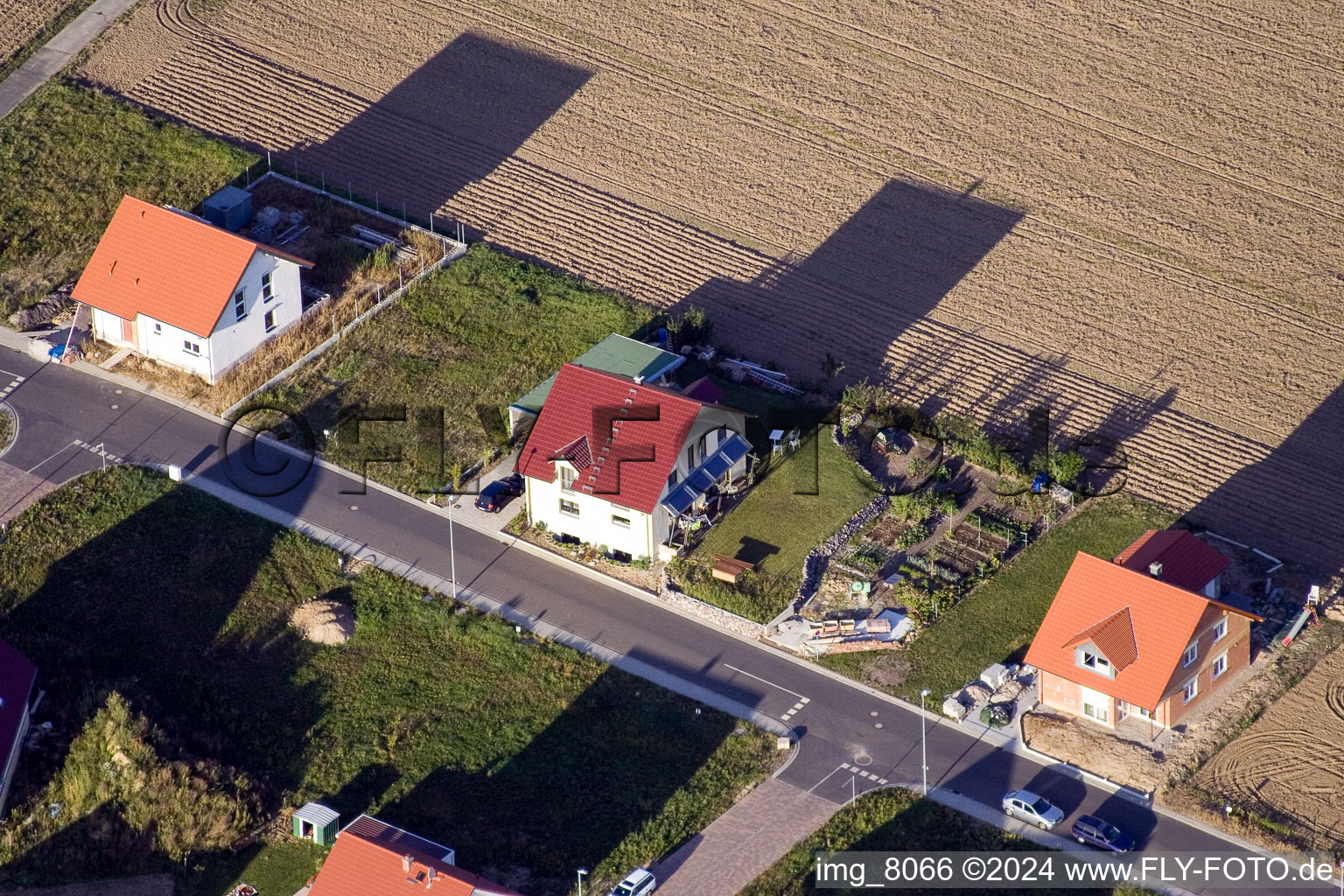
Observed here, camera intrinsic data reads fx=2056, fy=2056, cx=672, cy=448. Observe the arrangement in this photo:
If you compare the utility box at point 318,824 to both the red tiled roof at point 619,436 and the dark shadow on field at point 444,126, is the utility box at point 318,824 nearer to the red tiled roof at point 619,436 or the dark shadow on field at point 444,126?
the red tiled roof at point 619,436

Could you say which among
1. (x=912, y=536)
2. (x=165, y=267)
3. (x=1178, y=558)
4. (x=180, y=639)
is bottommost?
(x=180, y=639)

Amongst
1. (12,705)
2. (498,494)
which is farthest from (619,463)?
(12,705)

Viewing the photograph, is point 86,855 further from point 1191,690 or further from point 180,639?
point 1191,690

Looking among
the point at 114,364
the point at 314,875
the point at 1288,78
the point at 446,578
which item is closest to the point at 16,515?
the point at 114,364

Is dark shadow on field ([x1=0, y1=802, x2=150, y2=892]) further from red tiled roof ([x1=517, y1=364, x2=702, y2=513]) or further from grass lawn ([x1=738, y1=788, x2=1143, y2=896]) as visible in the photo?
red tiled roof ([x1=517, y1=364, x2=702, y2=513])

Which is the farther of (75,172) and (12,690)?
(75,172)

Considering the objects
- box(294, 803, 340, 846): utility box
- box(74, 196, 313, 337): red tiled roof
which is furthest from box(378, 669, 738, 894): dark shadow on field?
box(74, 196, 313, 337): red tiled roof
